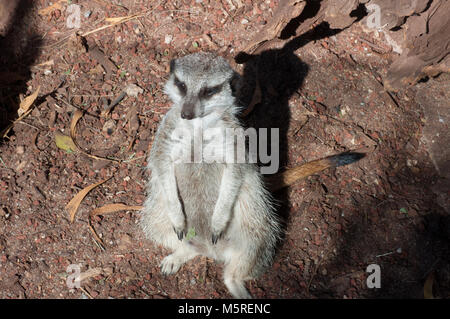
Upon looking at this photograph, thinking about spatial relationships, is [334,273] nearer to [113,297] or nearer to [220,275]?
[220,275]

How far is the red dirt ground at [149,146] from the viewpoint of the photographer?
2553mm

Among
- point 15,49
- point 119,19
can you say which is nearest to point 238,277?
point 119,19

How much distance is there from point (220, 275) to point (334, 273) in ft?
2.28

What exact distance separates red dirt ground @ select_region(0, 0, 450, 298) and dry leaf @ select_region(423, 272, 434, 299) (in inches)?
1.0

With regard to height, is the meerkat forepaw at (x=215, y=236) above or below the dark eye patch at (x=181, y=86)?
below

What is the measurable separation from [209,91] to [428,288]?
1.66 m

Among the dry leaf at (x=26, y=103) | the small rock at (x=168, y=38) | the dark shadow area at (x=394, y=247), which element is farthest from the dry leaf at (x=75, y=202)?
the dark shadow area at (x=394, y=247)

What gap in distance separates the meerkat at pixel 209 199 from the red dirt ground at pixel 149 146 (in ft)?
0.43

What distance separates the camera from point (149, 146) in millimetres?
3029

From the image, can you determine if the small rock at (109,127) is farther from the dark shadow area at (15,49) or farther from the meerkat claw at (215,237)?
the meerkat claw at (215,237)

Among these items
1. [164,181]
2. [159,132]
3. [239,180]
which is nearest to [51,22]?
[159,132]

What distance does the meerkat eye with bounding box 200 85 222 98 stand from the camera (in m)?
2.23

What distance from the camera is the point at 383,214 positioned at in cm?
271

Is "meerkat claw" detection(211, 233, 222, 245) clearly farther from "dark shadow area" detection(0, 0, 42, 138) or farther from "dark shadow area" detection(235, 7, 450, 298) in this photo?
"dark shadow area" detection(0, 0, 42, 138)
